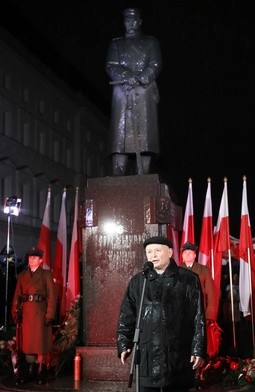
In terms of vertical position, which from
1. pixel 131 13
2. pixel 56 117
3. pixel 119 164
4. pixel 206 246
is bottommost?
pixel 206 246

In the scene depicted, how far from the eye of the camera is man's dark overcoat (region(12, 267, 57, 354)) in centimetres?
922

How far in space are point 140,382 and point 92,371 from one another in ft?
12.3

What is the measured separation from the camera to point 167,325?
4969 mm

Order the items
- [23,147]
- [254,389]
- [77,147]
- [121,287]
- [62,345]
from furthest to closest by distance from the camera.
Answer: [77,147] → [23,147] → [62,345] → [121,287] → [254,389]

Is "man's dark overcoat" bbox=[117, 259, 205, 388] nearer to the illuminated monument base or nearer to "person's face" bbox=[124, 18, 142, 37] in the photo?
the illuminated monument base

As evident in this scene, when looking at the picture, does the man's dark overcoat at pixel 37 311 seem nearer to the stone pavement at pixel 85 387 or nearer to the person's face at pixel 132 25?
the stone pavement at pixel 85 387

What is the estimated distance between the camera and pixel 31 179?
1396 inches

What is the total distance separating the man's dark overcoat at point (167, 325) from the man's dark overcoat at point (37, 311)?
4.24m

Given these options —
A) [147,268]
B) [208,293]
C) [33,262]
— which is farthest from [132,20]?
[147,268]

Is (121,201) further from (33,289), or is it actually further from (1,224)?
(1,224)

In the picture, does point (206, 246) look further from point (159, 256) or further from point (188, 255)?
point (159, 256)

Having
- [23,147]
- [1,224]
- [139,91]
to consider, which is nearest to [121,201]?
[139,91]

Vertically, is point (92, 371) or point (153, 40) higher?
point (153, 40)

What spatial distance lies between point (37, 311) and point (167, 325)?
4685 mm
